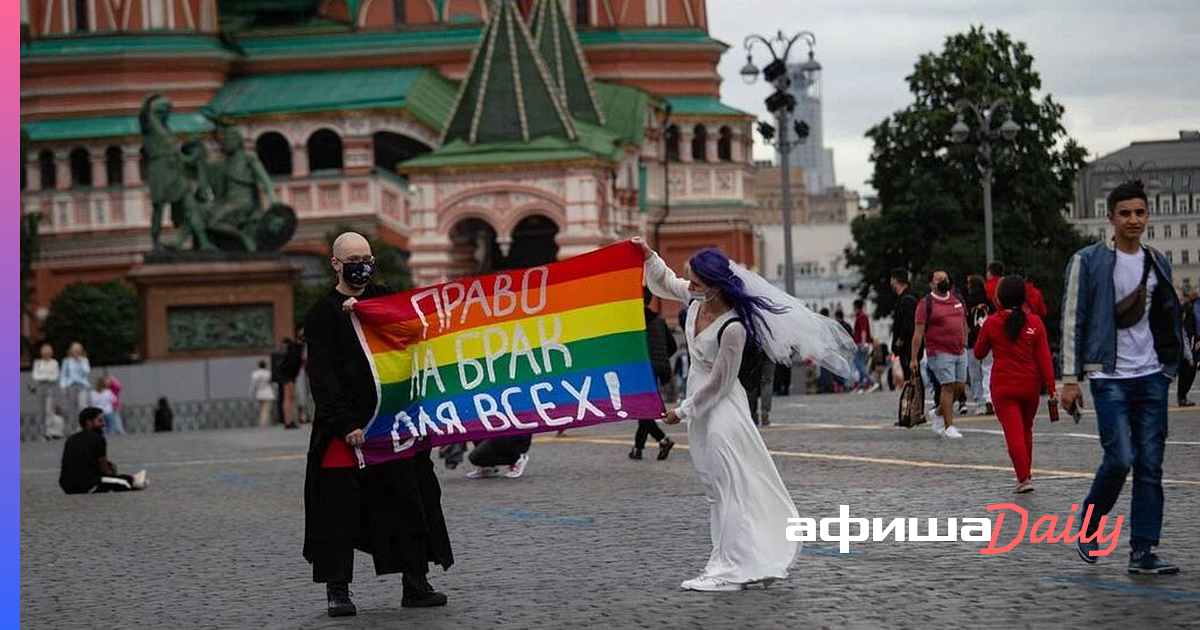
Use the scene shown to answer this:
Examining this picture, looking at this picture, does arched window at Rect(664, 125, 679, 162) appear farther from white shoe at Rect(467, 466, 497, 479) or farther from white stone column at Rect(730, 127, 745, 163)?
white shoe at Rect(467, 466, 497, 479)

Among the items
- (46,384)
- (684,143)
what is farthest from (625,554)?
(684,143)

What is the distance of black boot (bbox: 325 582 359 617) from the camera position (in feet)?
38.1

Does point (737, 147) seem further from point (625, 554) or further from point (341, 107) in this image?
point (625, 554)

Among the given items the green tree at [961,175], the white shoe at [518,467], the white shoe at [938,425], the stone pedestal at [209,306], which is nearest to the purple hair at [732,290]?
the white shoe at [518,467]

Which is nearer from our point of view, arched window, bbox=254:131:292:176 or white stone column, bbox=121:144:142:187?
arched window, bbox=254:131:292:176

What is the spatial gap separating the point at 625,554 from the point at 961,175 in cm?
6413

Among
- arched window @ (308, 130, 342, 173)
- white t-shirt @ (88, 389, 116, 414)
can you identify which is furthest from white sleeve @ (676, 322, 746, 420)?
arched window @ (308, 130, 342, 173)

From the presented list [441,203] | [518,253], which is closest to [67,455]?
[441,203]

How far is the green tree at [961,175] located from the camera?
75.6 metres

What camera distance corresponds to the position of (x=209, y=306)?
45.7m

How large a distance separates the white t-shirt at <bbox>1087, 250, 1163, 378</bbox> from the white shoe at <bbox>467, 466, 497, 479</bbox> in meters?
10.7

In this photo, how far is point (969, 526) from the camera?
563 inches

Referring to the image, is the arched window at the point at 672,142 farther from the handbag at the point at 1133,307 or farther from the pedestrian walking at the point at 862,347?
the handbag at the point at 1133,307

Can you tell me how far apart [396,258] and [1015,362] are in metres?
55.2
